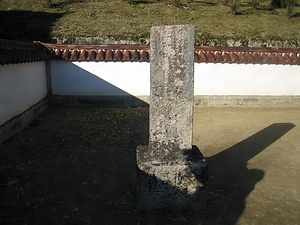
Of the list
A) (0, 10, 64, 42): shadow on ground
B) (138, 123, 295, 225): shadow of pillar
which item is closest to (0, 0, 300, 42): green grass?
(0, 10, 64, 42): shadow on ground

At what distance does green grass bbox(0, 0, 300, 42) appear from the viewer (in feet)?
52.5

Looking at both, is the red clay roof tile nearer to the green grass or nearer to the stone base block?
the green grass

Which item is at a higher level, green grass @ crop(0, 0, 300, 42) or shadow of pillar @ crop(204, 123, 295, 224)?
green grass @ crop(0, 0, 300, 42)

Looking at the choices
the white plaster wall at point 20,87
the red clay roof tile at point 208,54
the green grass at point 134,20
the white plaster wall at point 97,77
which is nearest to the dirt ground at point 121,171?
the white plaster wall at point 20,87

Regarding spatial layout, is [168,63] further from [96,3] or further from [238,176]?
[96,3]

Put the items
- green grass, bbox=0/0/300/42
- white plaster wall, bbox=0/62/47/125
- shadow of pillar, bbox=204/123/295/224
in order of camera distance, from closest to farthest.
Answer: shadow of pillar, bbox=204/123/295/224 → white plaster wall, bbox=0/62/47/125 → green grass, bbox=0/0/300/42

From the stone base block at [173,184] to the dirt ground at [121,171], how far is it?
15 centimetres

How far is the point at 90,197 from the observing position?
471cm

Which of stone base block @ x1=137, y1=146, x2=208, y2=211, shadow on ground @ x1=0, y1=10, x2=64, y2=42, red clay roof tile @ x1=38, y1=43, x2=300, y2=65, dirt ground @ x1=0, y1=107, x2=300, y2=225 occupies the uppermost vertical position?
shadow on ground @ x1=0, y1=10, x2=64, y2=42

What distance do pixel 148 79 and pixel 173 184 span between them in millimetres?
7401

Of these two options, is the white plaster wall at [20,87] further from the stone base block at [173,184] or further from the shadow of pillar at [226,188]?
the shadow of pillar at [226,188]

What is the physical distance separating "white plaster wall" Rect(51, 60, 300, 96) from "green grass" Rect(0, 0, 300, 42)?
14.4ft

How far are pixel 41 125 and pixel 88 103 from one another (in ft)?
9.18

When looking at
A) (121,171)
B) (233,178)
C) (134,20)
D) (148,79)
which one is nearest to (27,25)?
(134,20)
